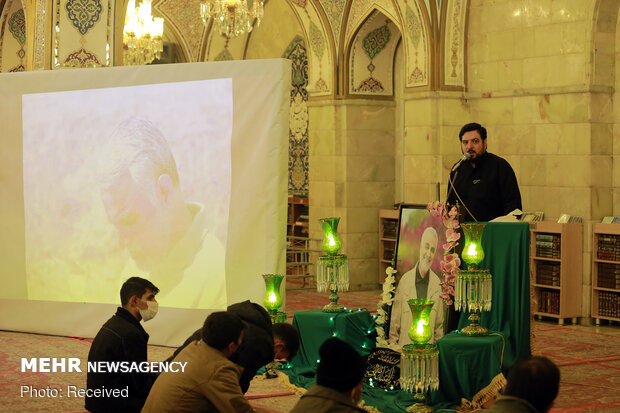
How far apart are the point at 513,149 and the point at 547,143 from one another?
50 centimetres

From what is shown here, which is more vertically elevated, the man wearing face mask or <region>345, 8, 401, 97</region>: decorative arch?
<region>345, 8, 401, 97</region>: decorative arch

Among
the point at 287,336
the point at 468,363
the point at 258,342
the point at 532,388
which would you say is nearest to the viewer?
the point at 532,388

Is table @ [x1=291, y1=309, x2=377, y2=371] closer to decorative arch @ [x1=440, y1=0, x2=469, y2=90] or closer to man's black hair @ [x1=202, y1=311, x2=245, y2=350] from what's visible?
man's black hair @ [x1=202, y1=311, x2=245, y2=350]

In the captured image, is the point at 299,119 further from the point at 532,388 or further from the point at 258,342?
the point at 532,388

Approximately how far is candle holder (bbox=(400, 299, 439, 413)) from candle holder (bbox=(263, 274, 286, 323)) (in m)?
1.52

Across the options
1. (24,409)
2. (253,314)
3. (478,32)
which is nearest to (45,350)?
(24,409)

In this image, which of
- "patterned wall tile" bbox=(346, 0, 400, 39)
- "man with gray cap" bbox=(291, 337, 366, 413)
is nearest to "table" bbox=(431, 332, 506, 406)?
"man with gray cap" bbox=(291, 337, 366, 413)

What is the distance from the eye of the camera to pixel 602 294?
8945 mm

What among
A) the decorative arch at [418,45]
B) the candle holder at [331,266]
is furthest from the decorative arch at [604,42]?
the candle holder at [331,266]

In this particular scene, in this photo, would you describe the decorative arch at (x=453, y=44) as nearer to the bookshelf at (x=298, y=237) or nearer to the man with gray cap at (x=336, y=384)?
the bookshelf at (x=298, y=237)

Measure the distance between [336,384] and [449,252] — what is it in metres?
2.72

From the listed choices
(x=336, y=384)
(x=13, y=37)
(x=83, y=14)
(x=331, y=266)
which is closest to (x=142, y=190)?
(x=331, y=266)

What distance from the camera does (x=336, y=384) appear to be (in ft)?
10.2

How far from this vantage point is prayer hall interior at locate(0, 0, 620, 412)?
7833mm
